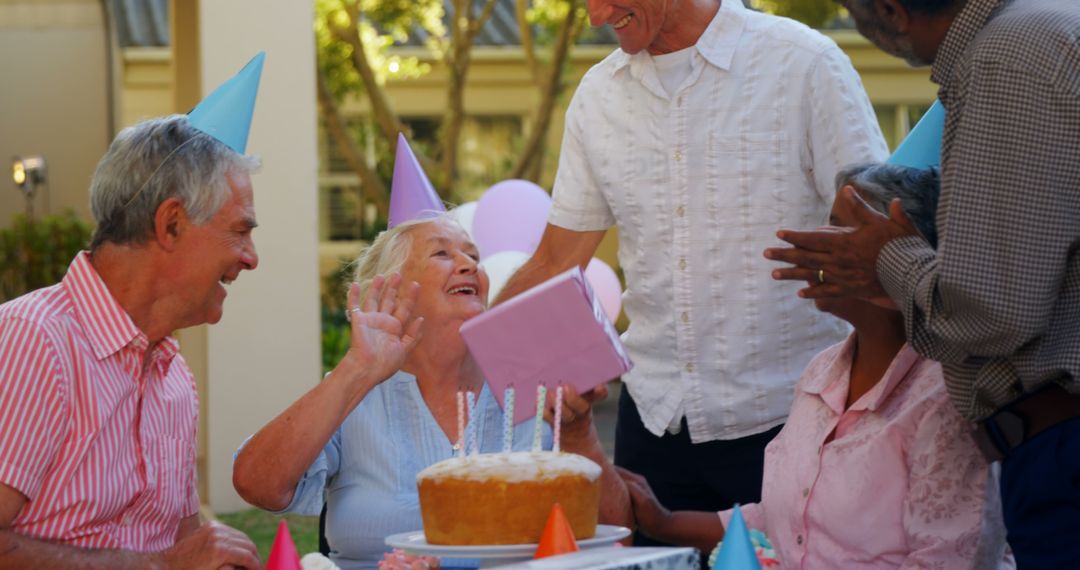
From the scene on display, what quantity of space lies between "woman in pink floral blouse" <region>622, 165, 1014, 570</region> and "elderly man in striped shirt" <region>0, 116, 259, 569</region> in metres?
1.00

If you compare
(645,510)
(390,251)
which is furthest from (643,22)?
(645,510)

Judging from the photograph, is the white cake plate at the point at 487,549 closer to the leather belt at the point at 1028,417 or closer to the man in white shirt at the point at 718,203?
the leather belt at the point at 1028,417

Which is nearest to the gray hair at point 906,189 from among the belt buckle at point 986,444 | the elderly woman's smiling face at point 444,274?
the belt buckle at point 986,444

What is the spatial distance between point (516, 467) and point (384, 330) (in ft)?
2.44

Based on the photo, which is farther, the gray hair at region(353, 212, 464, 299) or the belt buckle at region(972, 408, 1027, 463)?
the gray hair at region(353, 212, 464, 299)

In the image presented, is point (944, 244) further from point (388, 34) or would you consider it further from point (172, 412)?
point (388, 34)

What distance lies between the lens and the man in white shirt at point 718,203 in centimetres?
350

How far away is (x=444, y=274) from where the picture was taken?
3.43 metres

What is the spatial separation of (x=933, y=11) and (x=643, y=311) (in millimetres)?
1455

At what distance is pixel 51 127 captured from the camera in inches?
634

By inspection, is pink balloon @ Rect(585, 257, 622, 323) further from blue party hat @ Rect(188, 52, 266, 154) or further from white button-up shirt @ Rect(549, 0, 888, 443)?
blue party hat @ Rect(188, 52, 266, 154)

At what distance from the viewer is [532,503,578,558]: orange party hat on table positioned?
6.73 ft

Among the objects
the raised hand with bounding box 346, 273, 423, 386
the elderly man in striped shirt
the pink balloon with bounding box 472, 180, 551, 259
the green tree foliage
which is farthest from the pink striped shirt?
the green tree foliage

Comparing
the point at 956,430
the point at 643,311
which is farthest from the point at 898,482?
the point at 643,311
